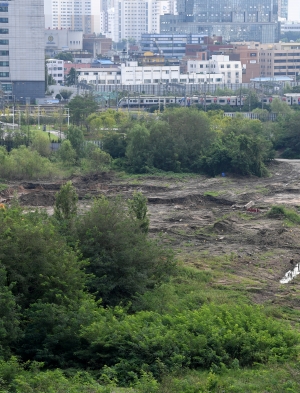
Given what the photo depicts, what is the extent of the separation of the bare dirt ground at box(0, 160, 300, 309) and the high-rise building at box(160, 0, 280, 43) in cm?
9170

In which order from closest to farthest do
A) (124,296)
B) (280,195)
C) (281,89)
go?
(124,296)
(280,195)
(281,89)

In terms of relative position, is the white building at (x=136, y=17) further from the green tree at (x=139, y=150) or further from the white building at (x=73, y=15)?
the green tree at (x=139, y=150)

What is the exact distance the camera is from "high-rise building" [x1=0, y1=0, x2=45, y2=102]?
67062mm

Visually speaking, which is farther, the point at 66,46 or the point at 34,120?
the point at 66,46

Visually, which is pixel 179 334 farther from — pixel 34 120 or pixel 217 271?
pixel 34 120

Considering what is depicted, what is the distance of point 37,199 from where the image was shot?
33.8 metres

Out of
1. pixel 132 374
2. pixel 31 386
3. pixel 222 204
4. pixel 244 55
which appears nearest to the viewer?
pixel 31 386

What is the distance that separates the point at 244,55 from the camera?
95.4 meters

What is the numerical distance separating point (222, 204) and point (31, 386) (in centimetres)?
2166

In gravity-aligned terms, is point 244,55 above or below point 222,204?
above

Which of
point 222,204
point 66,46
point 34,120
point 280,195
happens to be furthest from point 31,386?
point 66,46

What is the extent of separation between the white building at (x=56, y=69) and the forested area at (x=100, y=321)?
71.5m

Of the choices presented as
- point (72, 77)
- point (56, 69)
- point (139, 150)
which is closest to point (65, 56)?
point (56, 69)

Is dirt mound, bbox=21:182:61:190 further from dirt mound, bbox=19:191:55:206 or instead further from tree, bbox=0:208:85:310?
tree, bbox=0:208:85:310
